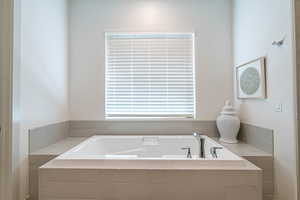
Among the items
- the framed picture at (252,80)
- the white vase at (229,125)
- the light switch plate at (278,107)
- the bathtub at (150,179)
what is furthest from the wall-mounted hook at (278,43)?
the bathtub at (150,179)

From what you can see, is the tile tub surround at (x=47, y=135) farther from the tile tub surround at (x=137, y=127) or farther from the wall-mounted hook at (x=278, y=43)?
the wall-mounted hook at (x=278, y=43)

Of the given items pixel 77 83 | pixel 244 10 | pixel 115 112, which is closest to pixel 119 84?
pixel 115 112

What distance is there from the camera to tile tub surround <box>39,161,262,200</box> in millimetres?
1394

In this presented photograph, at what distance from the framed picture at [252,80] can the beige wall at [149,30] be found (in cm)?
29

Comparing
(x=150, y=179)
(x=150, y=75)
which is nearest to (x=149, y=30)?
(x=150, y=75)

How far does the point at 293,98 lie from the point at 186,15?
175 centimetres

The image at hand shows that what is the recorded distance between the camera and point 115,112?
9.01ft

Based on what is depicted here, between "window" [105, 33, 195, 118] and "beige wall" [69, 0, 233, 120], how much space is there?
11cm

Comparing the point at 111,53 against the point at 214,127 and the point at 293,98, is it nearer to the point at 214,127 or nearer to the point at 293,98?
the point at 214,127

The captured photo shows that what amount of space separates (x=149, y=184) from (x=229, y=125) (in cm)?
134

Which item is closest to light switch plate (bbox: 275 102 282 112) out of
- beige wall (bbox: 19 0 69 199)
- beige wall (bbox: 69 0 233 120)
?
beige wall (bbox: 69 0 233 120)

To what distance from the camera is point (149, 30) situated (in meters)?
2.67

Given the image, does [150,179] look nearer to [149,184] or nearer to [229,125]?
[149,184]

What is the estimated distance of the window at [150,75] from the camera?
107 inches
